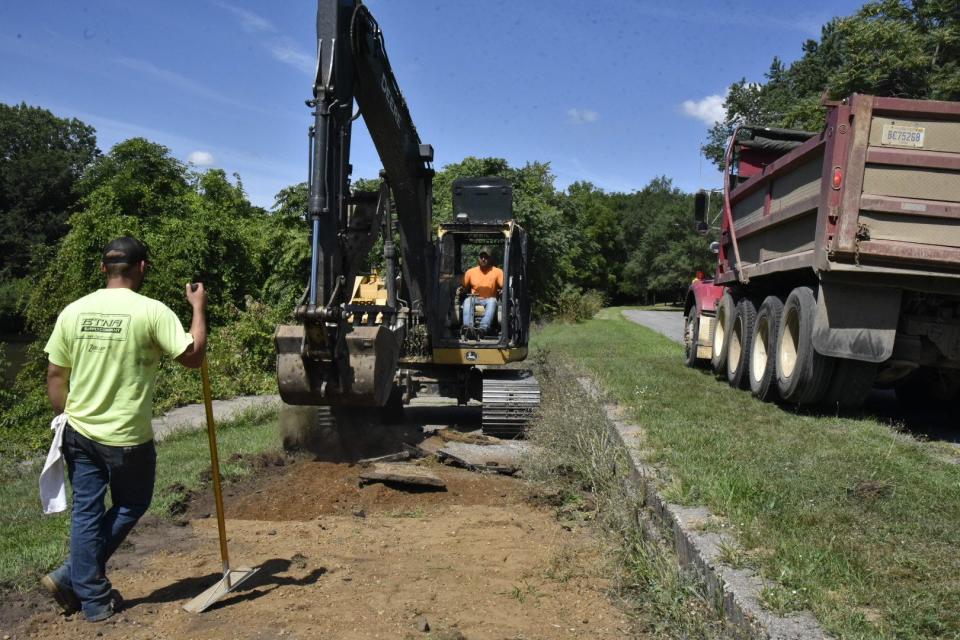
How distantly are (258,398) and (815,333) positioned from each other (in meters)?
10.2

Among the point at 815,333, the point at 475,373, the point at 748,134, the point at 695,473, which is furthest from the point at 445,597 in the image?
the point at 748,134

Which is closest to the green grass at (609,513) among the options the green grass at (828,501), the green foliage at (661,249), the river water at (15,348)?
the green grass at (828,501)

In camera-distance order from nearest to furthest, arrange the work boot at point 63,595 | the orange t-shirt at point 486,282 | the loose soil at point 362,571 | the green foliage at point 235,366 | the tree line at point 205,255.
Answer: the loose soil at point 362,571
the work boot at point 63,595
the orange t-shirt at point 486,282
the green foliage at point 235,366
the tree line at point 205,255

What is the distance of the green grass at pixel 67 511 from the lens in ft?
16.3

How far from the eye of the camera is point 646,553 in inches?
189

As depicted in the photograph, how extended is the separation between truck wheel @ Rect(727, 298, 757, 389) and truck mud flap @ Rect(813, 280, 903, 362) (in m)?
2.76

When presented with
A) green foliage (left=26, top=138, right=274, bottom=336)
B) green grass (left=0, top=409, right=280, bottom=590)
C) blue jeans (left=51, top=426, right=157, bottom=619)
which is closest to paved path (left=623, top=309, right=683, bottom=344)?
green foliage (left=26, top=138, right=274, bottom=336)

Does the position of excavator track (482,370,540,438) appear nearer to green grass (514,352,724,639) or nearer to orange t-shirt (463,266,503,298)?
green grass (514,352,724,639)

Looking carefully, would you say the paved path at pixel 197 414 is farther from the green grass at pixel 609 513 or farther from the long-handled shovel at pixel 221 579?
the long-handled shovel at pixel 221 579

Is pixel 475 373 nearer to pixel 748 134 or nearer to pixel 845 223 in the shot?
pixel 845 223

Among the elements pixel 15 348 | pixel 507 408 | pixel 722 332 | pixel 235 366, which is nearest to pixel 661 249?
pixel 15 348

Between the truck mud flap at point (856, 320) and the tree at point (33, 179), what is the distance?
42282 millimetres

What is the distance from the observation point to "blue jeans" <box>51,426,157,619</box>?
4.16 metres

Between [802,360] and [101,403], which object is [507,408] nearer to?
[802,360]
